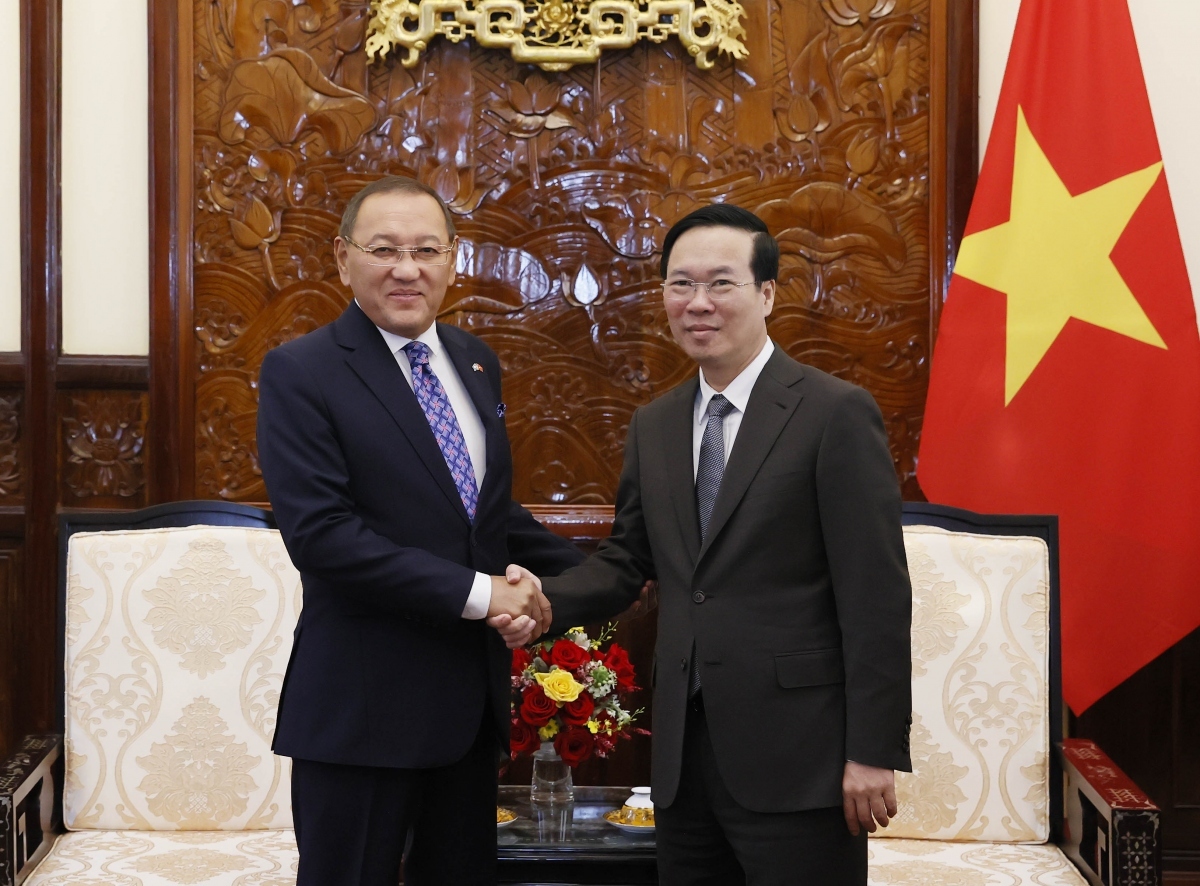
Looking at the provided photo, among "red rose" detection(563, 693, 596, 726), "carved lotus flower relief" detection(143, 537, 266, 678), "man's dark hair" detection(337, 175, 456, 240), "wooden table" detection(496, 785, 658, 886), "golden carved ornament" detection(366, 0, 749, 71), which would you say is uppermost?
"golden carved ornament" detection(366, 0, 749, 71)

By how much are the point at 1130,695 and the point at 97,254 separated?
9.80 ft

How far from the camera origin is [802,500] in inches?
66.6

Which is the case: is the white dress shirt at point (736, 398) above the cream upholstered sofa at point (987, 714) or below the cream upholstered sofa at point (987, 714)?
above

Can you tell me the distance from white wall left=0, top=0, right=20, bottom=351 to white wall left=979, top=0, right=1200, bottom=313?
2613 millimetres

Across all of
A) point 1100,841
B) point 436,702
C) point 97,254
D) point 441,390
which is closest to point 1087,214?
point 1100,841

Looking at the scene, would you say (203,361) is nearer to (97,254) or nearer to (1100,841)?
(97,254)

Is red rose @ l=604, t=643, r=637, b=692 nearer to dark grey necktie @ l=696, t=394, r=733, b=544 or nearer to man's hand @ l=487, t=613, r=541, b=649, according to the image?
man's hand @ l=487, t=613, r=541, b=649

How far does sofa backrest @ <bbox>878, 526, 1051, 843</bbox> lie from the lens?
92.3 inches

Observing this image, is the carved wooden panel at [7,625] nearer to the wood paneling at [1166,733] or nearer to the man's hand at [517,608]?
the man's hand at [517,608]

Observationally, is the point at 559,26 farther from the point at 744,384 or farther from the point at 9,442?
the point at 9,442

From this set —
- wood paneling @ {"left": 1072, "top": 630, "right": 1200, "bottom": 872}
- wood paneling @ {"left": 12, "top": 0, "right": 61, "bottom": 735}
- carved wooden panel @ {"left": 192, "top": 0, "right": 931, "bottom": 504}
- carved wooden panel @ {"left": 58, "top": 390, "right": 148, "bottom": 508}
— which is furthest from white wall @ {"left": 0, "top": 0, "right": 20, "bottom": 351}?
wood paneling @ {"left": 1072, "top": 630, "right": 1200, "bottom": 872}

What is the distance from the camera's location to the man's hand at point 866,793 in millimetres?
1617

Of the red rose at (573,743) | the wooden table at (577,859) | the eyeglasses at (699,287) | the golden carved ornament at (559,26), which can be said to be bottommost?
the wooden table at (577,859)

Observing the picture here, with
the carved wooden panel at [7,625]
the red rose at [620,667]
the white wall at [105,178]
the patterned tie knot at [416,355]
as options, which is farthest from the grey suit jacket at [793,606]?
the carved wooden panel at [7,625]
